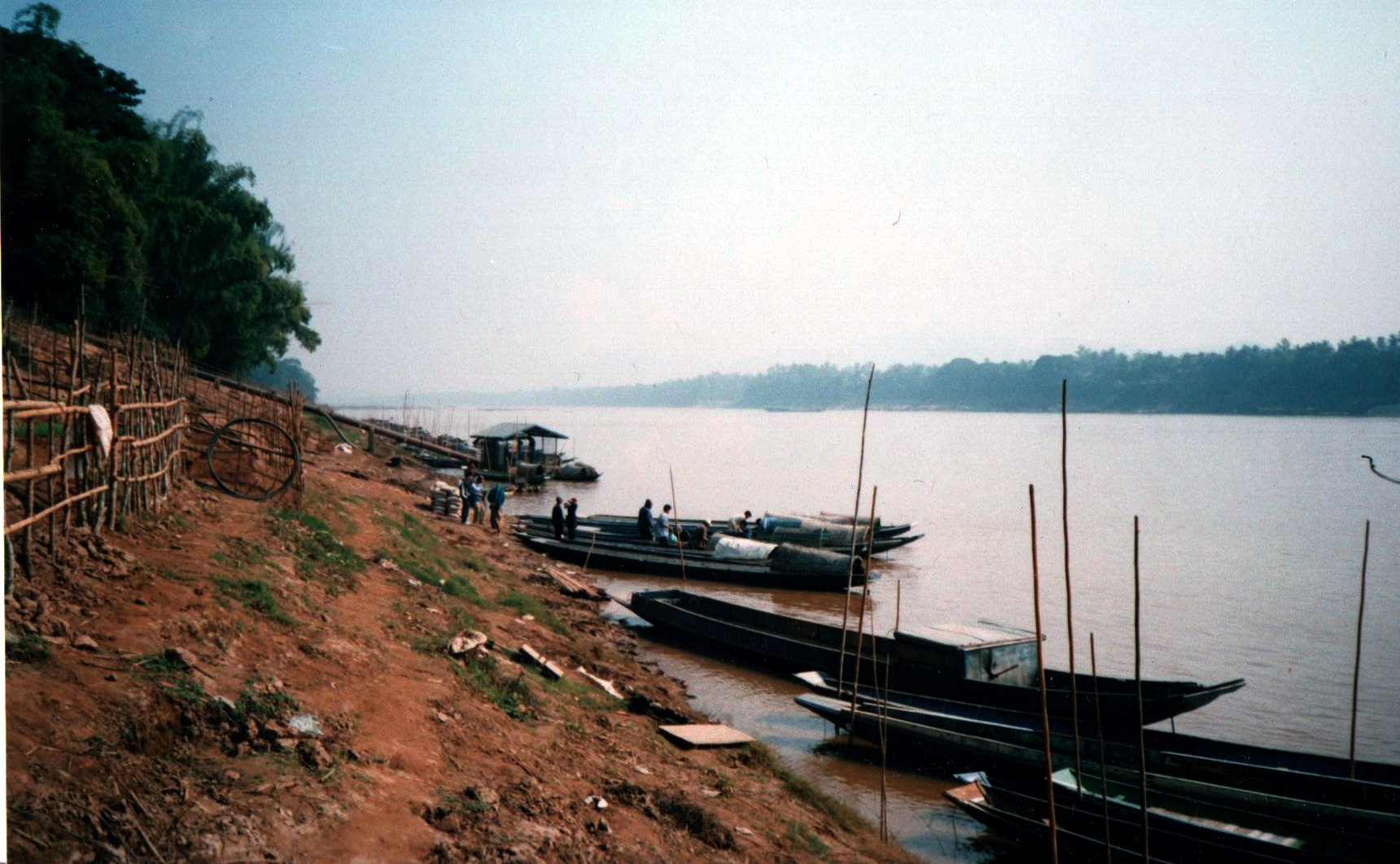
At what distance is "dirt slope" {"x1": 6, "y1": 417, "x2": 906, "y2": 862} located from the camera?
427cm

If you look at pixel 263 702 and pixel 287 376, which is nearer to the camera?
pixel 263 702

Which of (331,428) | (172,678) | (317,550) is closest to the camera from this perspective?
(172,678)

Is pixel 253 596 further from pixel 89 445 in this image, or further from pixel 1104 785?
pixel 1104 785

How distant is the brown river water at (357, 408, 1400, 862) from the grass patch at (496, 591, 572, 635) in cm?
193

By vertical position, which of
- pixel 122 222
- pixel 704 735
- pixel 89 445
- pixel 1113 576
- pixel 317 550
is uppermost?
pixel 122 222

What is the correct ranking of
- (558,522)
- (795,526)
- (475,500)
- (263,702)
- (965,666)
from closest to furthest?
1. (263,702)
2. (965,666)
3. (475,500)
4. (558,522)
5. (795,526)

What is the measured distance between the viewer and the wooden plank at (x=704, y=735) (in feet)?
28.8

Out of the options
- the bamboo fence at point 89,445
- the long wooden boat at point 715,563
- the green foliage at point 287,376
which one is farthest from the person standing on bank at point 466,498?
the green foliage at point 287,376

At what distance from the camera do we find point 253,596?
23.9ft

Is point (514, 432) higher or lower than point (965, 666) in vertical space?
higher

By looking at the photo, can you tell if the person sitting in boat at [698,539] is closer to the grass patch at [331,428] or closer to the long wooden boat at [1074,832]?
the long wooden boat at [1074,832]

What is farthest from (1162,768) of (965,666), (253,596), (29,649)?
(29,649)

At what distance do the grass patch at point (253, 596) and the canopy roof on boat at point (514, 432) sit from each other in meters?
30.1

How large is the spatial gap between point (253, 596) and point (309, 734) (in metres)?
2.26
